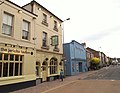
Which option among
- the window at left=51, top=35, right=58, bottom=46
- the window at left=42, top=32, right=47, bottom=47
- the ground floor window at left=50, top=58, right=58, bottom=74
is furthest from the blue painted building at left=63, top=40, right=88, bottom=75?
the window at left=42, top=32, right=47, bottom=47

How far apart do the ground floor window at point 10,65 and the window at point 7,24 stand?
2.05m

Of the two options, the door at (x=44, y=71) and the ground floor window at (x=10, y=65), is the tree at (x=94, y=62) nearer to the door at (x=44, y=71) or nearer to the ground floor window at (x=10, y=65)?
the door at (x=44, y=71)

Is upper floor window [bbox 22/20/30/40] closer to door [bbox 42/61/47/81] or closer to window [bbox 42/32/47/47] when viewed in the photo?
window [bbox 42/32/47/47]

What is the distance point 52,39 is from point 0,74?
10.1 metres

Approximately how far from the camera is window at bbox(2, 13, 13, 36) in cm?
1452

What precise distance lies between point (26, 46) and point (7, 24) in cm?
311

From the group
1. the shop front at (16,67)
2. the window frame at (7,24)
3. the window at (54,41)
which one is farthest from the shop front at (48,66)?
the window frame at (7,24)

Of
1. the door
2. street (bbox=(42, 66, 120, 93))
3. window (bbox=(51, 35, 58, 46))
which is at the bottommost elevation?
street (bbox=(42, 66, 120, 93))

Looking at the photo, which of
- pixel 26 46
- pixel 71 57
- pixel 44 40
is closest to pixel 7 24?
pixel 26 46

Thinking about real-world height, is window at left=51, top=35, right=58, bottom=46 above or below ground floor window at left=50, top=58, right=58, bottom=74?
above

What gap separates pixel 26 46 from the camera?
16875 millimetres

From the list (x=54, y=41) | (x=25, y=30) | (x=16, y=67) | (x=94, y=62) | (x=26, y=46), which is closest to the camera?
(x=16, y=67)

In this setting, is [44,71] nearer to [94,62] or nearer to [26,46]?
[26,46]

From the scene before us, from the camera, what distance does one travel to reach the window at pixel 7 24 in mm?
14516
